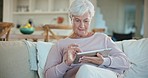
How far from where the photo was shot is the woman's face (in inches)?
62.2

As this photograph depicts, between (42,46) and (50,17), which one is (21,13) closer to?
(50,17)

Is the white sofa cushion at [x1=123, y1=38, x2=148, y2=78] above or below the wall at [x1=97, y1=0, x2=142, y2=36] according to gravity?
below

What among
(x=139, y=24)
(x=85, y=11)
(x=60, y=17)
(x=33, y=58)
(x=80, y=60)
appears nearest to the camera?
(x=80, y=60)

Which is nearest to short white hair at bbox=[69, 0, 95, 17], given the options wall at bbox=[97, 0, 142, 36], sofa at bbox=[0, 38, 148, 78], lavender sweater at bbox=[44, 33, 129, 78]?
lavender sweater at bbox=[44, 33, 129, 78]

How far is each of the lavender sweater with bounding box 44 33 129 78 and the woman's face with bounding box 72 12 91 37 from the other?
1.9 inches

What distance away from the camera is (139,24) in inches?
358

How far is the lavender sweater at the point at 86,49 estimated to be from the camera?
4.84 ft

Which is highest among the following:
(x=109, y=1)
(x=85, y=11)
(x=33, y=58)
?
(x=109, y=1)

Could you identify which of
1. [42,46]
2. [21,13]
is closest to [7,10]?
[21,13]

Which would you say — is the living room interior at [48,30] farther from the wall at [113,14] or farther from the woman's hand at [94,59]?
the woman's hand at [94,59]

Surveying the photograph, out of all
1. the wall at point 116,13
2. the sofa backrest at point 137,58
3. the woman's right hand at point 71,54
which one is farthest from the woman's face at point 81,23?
the wall at point 116,13

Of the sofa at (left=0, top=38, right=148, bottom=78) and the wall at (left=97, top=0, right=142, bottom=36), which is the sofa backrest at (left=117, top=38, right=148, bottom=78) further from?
the wall at (left=97, top=0, right=142, bottom=36)

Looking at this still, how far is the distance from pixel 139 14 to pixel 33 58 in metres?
7.83

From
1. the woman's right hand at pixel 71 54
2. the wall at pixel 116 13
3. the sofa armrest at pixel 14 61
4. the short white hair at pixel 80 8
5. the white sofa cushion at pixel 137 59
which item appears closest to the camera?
the woman's right hand at pixel 71 54
